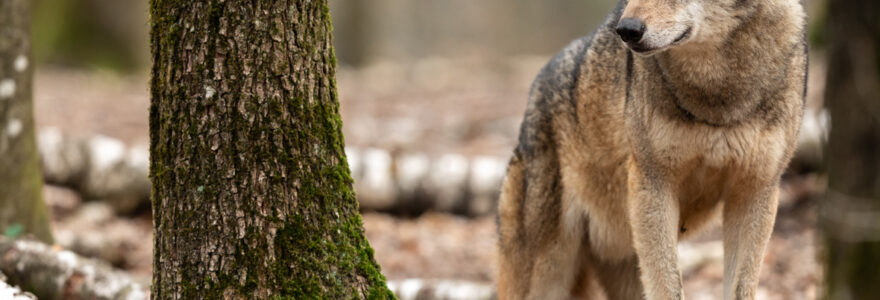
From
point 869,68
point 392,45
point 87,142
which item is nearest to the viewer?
point 869,68

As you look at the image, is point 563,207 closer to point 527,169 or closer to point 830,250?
point 527,169

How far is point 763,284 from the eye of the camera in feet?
22.1

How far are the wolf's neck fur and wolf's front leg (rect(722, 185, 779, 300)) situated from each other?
0.46 m

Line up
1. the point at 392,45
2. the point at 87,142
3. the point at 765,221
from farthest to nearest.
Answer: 1. the point at 392,45
2. the point at 87,142
3. the point at 765,221

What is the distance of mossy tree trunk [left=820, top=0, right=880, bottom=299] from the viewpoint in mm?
4441

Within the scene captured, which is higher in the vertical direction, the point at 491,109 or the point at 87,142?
the point at 87,142

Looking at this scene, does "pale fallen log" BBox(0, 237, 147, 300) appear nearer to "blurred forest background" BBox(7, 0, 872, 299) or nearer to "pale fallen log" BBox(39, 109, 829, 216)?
"blurred forest background" BBox(7, 0, 872, 299)

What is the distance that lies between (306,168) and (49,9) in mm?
16800

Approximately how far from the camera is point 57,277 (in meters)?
4.49

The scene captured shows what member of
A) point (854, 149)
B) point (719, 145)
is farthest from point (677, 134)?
point (854, 149)

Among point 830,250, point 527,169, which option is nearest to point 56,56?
point 527,169

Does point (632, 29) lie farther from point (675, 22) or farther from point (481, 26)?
point (481, 26)

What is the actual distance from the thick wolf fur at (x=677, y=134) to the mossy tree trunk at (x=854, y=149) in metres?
0.49

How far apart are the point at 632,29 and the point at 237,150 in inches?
68.4
